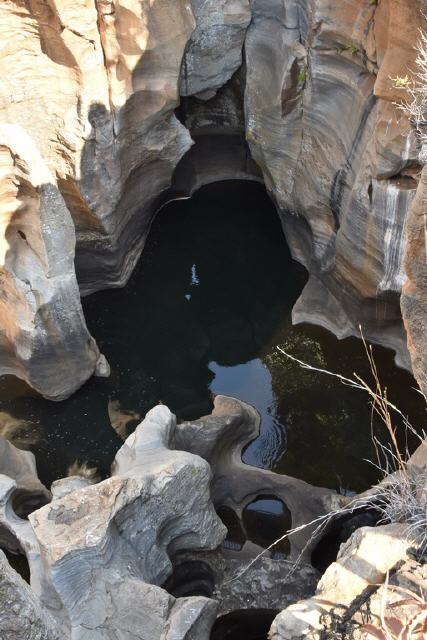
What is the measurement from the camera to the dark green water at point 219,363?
24.1 feet

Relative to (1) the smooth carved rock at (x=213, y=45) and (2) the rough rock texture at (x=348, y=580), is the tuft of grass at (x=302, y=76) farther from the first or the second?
(2) the rough rock texture at (x=348, y=580)

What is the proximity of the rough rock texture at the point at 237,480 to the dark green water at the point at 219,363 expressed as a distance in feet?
0.73

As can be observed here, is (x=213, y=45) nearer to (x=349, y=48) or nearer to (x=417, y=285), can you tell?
(x=349, y=48)

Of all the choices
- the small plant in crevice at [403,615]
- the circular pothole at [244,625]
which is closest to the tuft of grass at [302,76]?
the circular pothole at [244,625]

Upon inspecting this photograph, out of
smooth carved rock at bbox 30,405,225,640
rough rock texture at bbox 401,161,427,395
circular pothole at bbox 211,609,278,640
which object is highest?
rough rock texture at bbox 401,161,427,395

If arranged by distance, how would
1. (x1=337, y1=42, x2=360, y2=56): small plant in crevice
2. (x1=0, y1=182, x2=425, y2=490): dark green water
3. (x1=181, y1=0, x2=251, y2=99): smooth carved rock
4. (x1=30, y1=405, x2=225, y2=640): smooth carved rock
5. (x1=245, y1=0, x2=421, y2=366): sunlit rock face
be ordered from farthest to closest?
(x1=181, y1=0, x2=251, y2=99): smooth carved rock < (x1=0, y1=182, x2=425, y2=490): dark green water < (x1=337, y1=42, x2=360, y2=56): small plant in crevice < (x1=245, y1=0, x2=421, y2=366): sunlit rock face < (x1=30, y1=405, x2=225, y2=640): smooth carved rock

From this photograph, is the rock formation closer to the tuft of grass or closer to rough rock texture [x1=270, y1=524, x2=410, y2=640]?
rough rock texture [x1=270, y1=524, x2=410, y2=640]

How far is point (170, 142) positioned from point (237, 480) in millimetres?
4379

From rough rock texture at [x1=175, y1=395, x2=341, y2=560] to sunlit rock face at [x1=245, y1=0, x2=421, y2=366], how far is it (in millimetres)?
1991

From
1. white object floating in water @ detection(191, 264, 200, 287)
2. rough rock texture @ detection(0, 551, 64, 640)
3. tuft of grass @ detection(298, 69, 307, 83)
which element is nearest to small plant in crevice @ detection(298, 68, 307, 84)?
tuft of grass @ detection(298, 69, 307, 83)

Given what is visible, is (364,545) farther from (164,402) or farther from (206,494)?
(164,402)

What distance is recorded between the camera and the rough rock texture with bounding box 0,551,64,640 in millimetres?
2977

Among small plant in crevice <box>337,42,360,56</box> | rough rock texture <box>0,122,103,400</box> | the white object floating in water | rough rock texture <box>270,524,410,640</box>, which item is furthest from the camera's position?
the white object floating in water

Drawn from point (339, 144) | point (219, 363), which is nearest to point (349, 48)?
point (339, 144)
